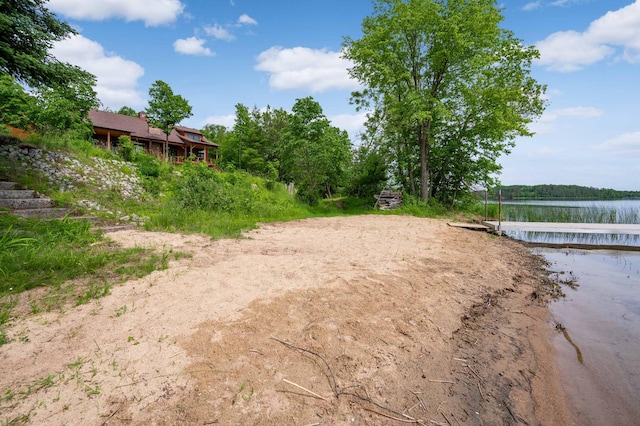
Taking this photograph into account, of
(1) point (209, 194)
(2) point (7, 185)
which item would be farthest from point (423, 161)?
(2) point (7, 185)

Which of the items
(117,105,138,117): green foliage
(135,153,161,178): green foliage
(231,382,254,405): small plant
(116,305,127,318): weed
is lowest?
(231,382,254,405): small plant

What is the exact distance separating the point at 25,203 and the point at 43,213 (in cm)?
63

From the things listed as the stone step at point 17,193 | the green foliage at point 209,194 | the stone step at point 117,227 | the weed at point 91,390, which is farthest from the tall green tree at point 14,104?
the weed at point 91,390

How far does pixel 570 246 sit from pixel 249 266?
10.3m

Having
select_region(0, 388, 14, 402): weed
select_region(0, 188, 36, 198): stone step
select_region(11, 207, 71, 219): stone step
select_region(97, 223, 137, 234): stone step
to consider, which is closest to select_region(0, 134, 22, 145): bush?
select_region(0, 188, 36, 198): stone step

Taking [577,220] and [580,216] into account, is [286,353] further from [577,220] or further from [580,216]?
[580,216]

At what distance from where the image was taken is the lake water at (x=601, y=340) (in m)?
2.54

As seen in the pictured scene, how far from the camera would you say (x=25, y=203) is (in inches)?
271

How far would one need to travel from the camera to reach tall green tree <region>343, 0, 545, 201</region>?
48.3 ft

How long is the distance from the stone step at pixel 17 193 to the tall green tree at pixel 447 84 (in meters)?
14.2

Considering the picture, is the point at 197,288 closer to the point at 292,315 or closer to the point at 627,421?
the point at 292,315

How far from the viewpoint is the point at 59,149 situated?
10195 millimetres

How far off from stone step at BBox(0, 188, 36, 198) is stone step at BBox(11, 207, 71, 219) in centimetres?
74

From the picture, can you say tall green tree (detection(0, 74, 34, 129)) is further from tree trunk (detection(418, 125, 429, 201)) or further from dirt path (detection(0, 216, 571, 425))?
tree trunk (detection(418, 125, 429, 201))
